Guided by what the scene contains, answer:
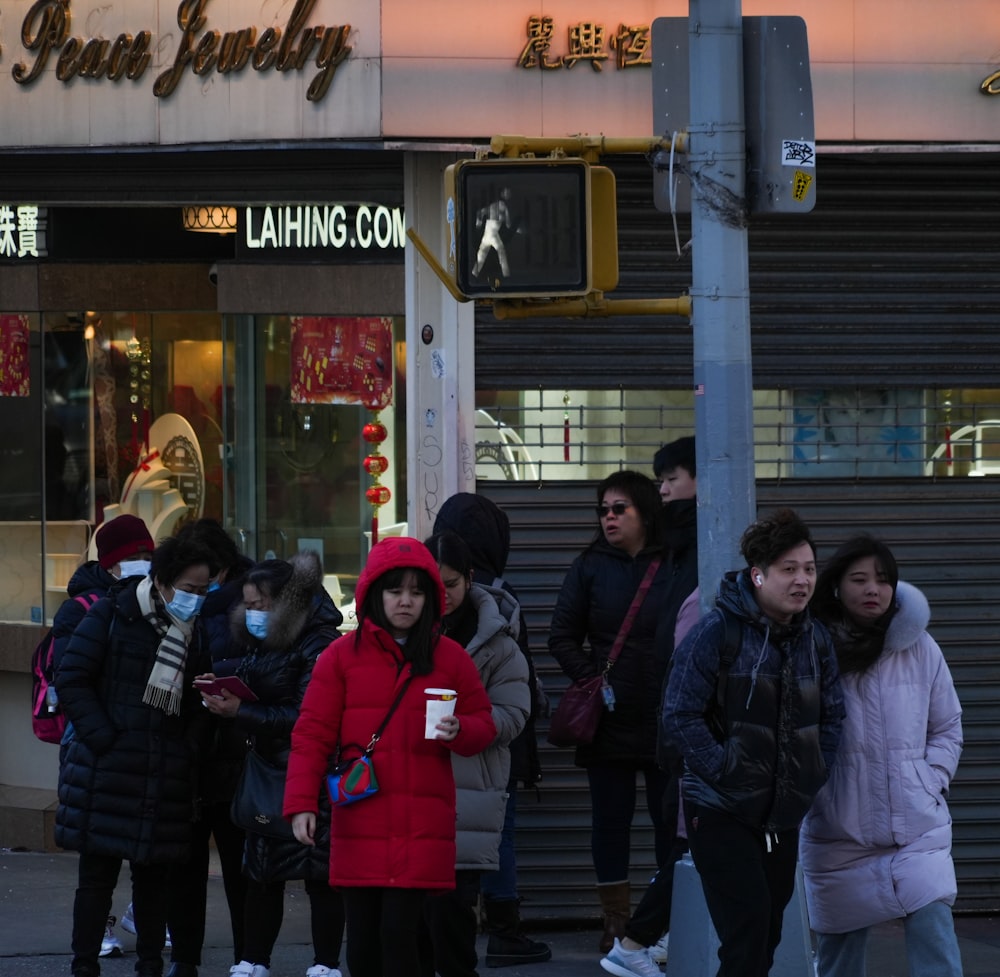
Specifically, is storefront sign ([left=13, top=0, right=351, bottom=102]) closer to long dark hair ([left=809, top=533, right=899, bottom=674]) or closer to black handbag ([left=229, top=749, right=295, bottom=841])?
black handbag ([left=229, top=749, right=295, bottom=841])

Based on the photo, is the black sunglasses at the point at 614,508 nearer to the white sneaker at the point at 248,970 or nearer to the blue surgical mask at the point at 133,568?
the blue surgical mask at the point at 133,568

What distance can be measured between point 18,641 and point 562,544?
3164 millimetres

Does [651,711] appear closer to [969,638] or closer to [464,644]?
[464,644]

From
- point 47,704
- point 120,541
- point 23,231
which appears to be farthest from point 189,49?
point 47,704

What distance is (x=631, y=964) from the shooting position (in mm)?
7055

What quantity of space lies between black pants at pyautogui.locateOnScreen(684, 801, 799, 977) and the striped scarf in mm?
2156

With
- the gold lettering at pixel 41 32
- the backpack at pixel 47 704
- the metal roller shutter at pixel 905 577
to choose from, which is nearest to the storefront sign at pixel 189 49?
the gold lettering at pixel 41 32

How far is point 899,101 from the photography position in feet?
26.5

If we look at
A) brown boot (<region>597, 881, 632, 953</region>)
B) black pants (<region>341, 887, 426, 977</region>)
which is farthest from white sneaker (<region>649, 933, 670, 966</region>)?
black pants (<region>341, 887, 426, 977</region>)

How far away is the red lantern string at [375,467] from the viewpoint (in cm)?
882

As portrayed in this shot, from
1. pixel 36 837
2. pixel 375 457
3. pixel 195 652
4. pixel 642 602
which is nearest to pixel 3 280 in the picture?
pixel 375 457

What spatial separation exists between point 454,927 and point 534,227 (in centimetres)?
240

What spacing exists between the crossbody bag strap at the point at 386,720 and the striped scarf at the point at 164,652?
1.39 meters

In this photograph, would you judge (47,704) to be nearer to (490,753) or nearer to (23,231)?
(490,753)
